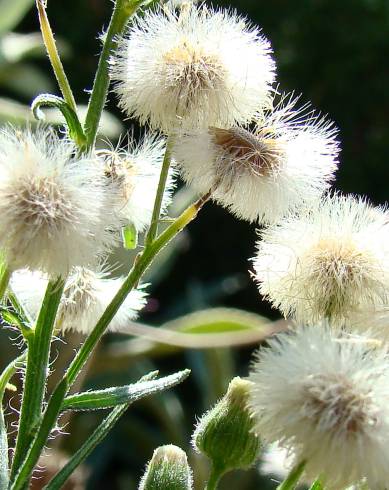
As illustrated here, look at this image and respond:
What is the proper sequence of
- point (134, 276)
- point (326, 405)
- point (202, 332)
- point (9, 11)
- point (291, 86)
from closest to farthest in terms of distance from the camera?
1. point (326, 405)
2. point (134, 276)
3. point (202, 332)
4. point (9, 11)
5. point (291, 86)

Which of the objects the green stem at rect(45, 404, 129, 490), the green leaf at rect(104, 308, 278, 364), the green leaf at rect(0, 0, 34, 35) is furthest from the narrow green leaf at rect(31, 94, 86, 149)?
the green leaf at rect(0, 0, 34, 35)

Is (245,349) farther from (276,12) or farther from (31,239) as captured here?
(31,239)

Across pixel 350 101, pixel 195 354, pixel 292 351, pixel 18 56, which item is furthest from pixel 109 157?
pixel 350 101

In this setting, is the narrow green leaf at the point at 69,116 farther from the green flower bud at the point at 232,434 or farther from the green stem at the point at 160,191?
the green flower bud at the point at 232,434

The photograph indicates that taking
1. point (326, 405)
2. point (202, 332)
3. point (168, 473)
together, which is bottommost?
point (202, 332)

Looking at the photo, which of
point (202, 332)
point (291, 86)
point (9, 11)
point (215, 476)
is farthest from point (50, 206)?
point (291, 86)

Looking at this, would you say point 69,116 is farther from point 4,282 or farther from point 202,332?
point 202,332

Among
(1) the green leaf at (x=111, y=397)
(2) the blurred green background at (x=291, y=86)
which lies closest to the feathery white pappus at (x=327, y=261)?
(1) the green leaf at (x=111, y=397)
